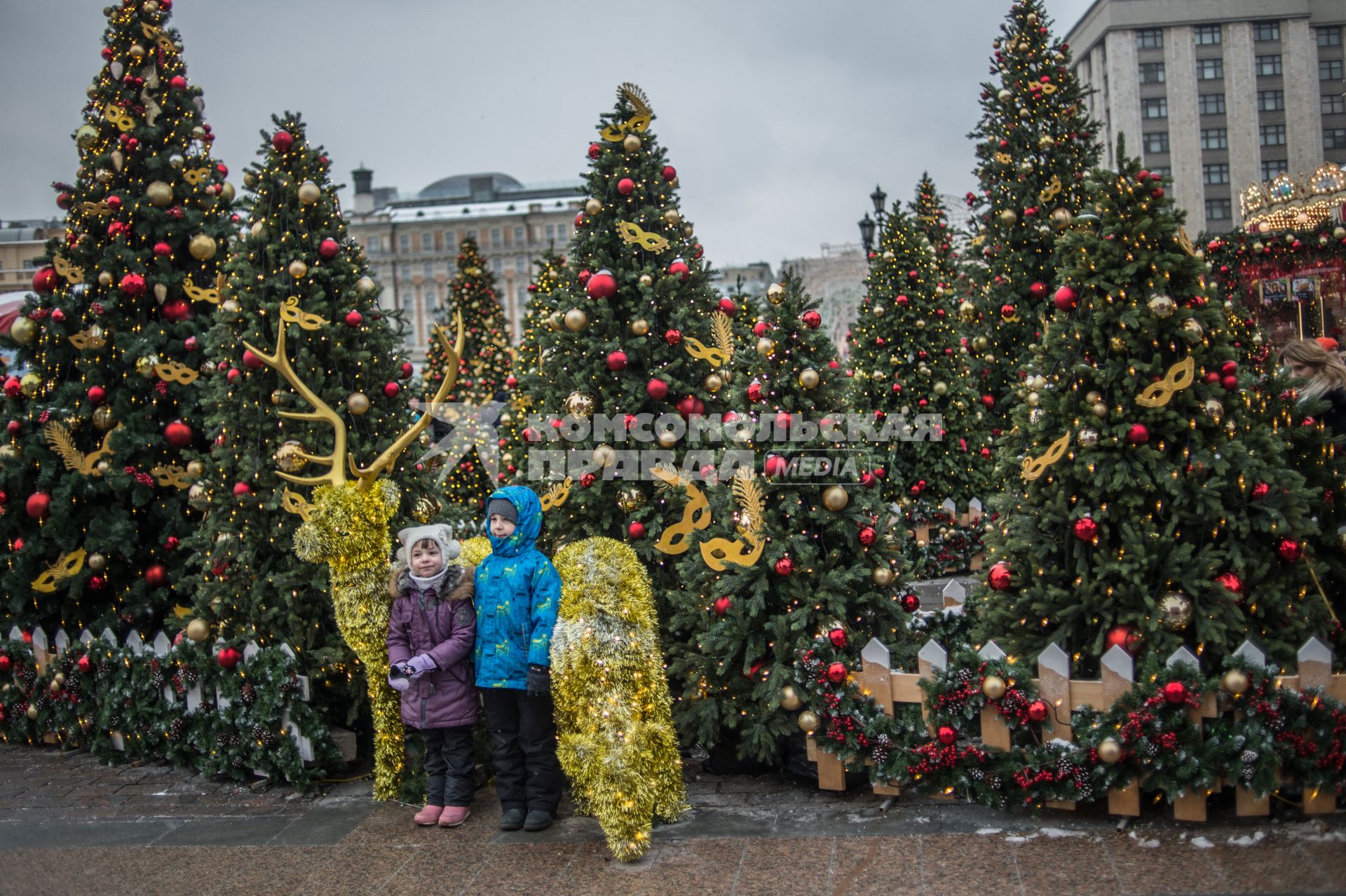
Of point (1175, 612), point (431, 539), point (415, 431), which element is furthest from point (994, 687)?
point (415, 431)

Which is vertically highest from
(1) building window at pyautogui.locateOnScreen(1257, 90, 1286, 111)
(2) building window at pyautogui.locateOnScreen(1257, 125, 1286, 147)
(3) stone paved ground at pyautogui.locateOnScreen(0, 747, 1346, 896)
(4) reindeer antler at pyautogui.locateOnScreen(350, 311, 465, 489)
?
(1) building window at pyautogui.locateOnScreen(1257, 90, 1286, 111)

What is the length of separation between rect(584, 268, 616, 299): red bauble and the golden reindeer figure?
136 cm

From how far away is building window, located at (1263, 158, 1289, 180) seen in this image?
40844 millimetres

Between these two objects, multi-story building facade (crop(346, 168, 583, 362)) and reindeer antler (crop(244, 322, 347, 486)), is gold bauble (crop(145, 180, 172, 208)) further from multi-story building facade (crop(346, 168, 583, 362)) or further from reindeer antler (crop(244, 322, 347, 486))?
multi-story building facade (crop(346, 168, 583, 362))

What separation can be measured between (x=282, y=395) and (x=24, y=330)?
3157 mm

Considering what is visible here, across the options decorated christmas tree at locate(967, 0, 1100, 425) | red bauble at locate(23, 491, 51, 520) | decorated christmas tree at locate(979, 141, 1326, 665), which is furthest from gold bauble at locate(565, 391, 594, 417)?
decorated christmas tree at locate(967, 0, 1100, 425)

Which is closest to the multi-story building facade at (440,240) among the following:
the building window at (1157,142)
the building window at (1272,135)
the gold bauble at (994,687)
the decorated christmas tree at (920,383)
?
the building window at (1157,142)

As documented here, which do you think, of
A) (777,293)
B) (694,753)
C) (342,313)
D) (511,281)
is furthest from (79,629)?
(511,281)

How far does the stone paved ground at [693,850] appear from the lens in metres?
4.49

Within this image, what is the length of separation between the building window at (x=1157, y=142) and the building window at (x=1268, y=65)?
36.5 ft

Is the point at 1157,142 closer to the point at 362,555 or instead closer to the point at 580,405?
the point at 580,405

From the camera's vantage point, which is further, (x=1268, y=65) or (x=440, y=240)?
(x=440, y=240)

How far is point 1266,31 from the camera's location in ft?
121

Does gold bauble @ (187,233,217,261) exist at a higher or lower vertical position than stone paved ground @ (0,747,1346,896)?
higher
